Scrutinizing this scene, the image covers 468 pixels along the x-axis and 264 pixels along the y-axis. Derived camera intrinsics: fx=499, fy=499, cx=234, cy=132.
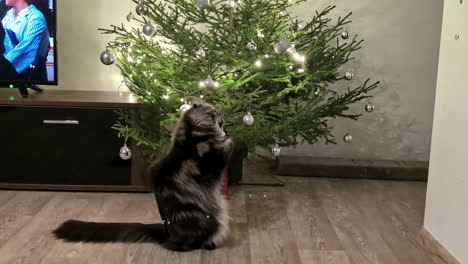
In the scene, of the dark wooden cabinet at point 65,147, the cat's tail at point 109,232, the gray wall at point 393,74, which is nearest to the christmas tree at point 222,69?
the dark wooden cabinet at point 65,147

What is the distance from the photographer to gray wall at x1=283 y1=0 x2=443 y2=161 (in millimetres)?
3752

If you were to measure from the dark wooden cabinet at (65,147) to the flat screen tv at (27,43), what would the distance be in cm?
15

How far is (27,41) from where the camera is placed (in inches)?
124

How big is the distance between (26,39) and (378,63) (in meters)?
2.51

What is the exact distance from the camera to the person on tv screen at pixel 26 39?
3.11m

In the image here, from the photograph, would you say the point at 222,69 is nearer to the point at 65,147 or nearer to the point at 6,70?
the point at 65,147

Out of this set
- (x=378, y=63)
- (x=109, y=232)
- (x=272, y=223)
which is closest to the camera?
(x=109, y=232)

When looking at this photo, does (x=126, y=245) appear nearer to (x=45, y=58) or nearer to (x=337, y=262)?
(x=337, y=262)

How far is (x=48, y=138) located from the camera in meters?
3.09

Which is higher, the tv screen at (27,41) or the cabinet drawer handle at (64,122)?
the tv screen at (27,41)

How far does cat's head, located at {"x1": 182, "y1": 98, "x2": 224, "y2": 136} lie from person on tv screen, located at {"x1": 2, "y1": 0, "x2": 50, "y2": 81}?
4.67ft

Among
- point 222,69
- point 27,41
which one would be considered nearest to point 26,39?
point 27,41

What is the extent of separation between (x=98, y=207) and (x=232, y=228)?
814 millimetres

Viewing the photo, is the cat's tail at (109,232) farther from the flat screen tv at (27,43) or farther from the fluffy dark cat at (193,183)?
the flat screen tv at (27,43)
